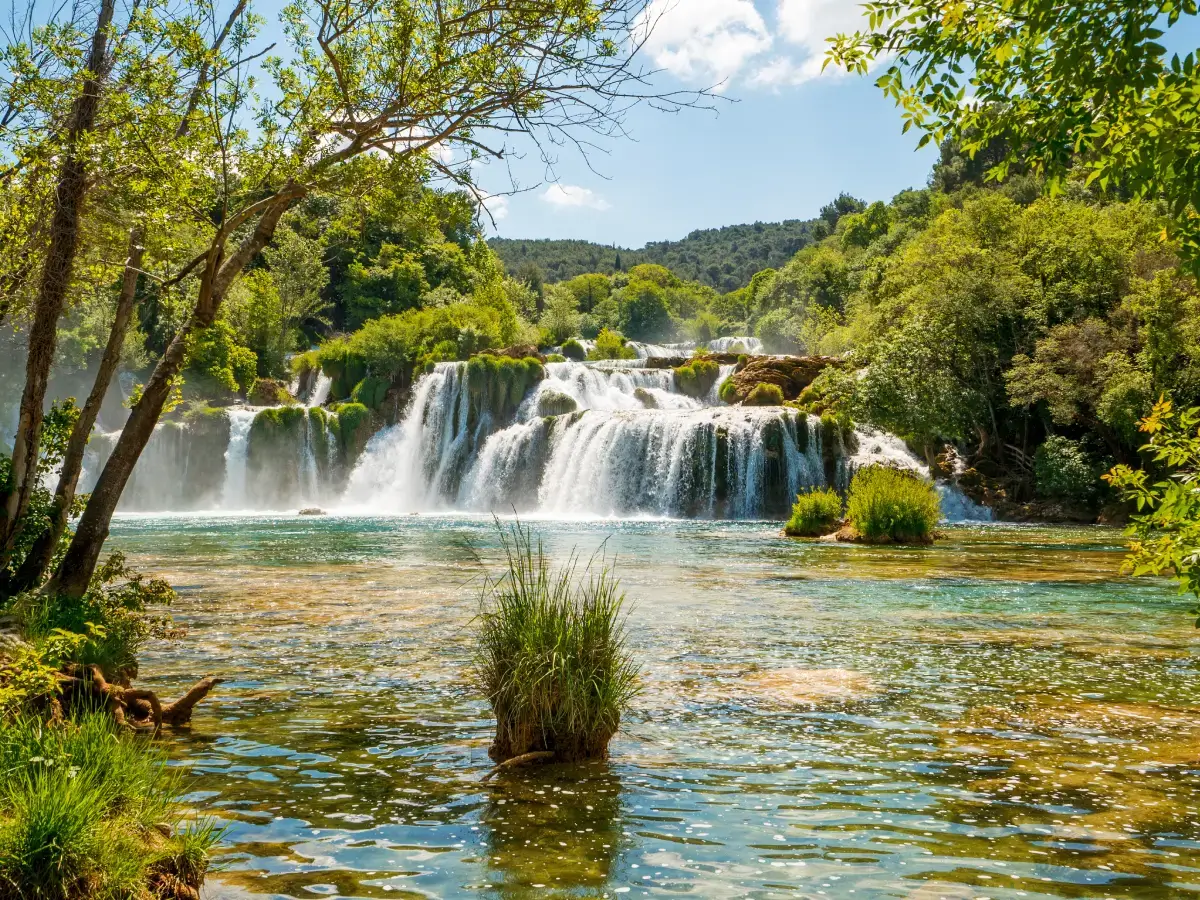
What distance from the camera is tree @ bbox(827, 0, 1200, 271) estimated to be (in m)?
4.38

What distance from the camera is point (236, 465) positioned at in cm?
4394

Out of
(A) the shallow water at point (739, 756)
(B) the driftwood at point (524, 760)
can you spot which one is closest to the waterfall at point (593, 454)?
(A) the shallow water at point (739, 756)

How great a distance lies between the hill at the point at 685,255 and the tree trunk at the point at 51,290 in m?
151

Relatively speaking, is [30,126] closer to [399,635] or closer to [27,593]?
[27,593]

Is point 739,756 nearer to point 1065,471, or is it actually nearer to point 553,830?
point 553,830

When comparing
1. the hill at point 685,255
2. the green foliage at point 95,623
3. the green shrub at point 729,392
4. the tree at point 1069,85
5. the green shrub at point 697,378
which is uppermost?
the hill at point 685,255

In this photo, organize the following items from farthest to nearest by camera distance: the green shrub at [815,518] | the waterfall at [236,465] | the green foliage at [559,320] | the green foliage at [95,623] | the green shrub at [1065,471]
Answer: the green foliage at [559,320] → the waterfall at [236,465] → the green shrub at [1065,471] → the green shrub at [815,518] → the green foliage at [95,623]

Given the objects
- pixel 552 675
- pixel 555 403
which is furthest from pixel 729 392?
pixel 552 675

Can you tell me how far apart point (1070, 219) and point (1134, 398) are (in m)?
11.0

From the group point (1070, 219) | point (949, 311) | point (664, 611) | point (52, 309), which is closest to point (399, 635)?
point (664, 611)

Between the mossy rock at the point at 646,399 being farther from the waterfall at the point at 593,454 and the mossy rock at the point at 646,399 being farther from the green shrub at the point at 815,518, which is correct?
the green shrub at the point at 815,518

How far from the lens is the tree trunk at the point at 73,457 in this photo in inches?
318

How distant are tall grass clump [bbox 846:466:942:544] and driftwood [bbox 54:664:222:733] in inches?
771

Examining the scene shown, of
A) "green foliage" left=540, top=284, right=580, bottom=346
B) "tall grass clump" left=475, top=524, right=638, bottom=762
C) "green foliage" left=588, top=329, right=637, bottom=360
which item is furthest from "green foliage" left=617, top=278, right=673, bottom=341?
"tall grass clump" left=475, top=524, right=638, bottom=762
